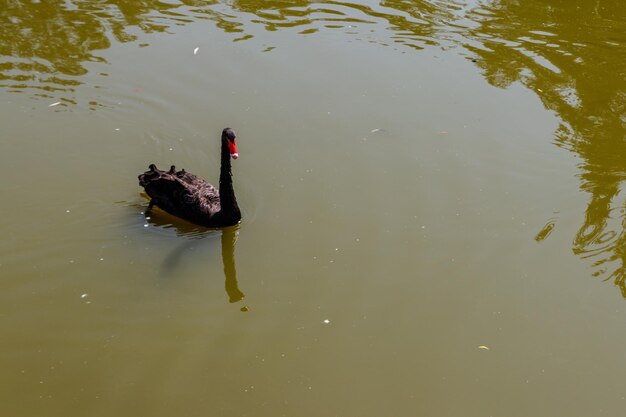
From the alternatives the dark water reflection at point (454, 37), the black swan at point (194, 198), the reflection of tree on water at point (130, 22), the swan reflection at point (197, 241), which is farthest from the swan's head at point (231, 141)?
the reflection of tree on water at point (130, 22)

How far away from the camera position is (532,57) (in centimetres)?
754

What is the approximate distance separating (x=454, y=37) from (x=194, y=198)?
13.8 ft

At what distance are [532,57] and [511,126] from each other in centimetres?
166

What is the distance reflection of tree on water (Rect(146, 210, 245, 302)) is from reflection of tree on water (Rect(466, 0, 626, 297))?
7.30ft

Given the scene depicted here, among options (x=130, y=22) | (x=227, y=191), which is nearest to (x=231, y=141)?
(x=227, y=191)

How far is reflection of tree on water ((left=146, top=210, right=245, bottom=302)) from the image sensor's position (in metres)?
4.36

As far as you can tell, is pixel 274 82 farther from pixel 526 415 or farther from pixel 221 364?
pixel 526 415

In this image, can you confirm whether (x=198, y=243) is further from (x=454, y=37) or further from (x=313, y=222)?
(x=454, y=37)

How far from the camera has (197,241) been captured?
479 centimetres

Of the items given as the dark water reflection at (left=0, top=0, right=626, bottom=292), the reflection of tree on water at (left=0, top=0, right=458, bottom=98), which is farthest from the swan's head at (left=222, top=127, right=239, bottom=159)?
the reflection of tree on water at (left=0, top=0, right=458, bottom=98)

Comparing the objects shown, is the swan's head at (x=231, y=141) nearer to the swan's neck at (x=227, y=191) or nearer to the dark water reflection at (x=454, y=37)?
the swan's neck at (x=227, y=191)

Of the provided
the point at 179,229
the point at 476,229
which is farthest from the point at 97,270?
the point at 476,229

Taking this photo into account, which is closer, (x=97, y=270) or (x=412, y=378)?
(x=412, y=378)

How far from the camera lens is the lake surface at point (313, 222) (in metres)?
3.76
